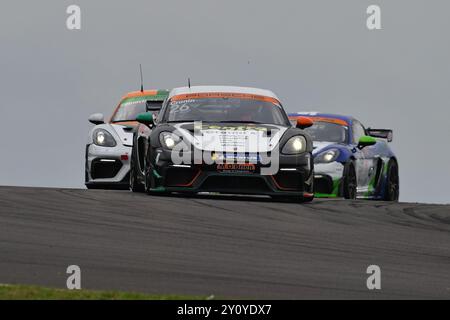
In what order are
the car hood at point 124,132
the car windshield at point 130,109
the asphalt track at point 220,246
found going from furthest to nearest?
1. the car windshield at point 130,109
2. the car hood at point 124,132
3. the asphalt track at point 220,246

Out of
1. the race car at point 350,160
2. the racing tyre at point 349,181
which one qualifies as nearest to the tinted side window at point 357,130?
the race car at point 350,160

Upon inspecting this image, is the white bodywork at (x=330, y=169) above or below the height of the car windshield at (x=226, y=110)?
below

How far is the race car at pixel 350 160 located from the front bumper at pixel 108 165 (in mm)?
2387

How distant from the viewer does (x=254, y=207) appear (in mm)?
13195

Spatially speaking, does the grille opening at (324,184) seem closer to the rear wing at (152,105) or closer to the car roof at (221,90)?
the car roof at (221,90)

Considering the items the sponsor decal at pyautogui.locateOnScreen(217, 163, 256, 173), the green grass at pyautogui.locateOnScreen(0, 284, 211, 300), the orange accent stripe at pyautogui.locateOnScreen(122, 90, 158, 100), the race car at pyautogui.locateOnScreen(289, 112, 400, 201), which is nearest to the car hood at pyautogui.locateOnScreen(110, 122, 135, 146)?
the orange accent stripe at pyautogui.locateOnScreen(122, 90, 158, 100)

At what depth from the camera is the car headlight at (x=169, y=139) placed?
14086 millimetres

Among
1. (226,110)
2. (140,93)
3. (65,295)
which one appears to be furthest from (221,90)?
(65,295)

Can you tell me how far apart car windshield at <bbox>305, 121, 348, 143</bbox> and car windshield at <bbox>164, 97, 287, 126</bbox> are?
3.43 metres

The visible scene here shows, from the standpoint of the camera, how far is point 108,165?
18.4m

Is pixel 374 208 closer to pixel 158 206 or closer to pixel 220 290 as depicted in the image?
pixel 158 206

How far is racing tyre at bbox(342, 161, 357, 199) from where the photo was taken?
57.0 feet

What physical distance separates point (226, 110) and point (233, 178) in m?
1.48

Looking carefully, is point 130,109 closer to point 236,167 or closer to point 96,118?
point 96,118
